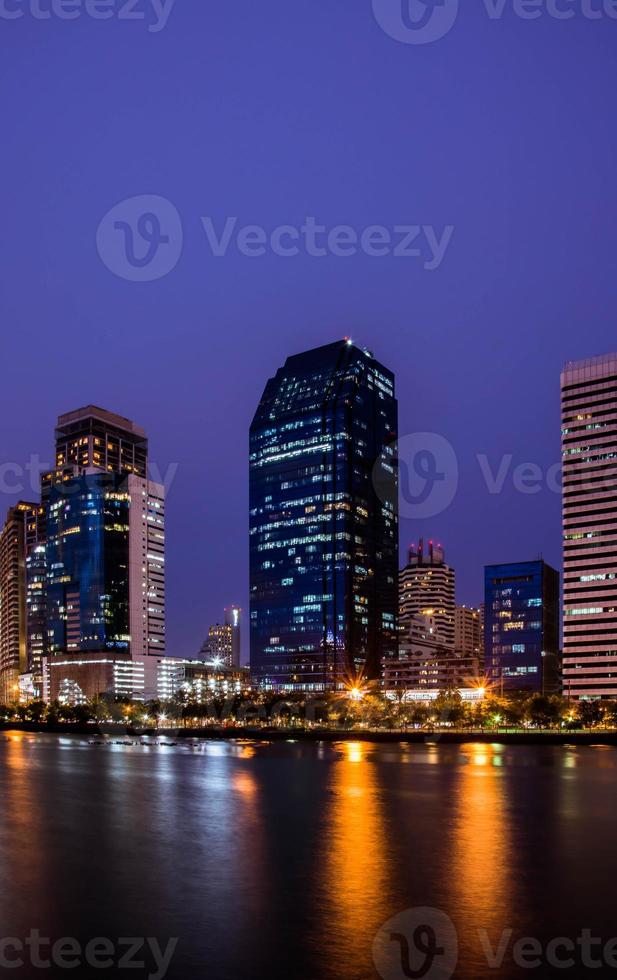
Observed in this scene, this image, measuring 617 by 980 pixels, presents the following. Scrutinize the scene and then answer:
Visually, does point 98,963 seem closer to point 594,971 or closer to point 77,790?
point 594,971

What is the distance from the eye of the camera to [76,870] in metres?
44.5

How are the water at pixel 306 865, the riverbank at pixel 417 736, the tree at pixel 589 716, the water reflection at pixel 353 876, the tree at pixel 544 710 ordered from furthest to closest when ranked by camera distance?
the tree at pixel 589 716 → the tree at pixel 544 710 → the riverbank at pixel 417 736 → the water at pixel 306 865 → the water reflection at pixel 353 876

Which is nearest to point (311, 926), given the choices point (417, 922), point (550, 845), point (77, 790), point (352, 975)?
point (417, 922)

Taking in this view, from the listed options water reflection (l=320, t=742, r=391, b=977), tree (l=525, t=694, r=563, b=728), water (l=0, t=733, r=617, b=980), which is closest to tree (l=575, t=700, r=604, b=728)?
tree (l=525, t=694, r=563, b=728)

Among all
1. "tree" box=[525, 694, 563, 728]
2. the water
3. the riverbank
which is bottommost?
the riverbank

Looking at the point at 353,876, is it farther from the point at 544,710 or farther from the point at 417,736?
the point at 544,710

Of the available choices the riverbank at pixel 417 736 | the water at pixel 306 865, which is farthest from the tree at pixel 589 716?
the water at pixel 306 865

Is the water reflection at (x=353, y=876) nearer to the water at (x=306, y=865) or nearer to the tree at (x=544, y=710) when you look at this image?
the water at (x=306, y=865)

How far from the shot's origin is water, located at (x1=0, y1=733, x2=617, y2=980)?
31281mm

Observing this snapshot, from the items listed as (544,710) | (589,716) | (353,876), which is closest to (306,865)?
(353,876)

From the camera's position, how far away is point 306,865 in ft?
149

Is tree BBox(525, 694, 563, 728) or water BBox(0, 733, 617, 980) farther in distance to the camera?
tree BBox(525, 694, 563, 728)

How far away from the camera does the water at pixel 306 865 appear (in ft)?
103

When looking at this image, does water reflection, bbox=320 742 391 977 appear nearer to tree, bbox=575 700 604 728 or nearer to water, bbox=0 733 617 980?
water, bbox=0 733 617 980
